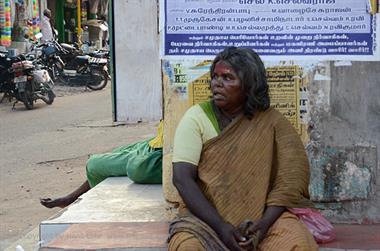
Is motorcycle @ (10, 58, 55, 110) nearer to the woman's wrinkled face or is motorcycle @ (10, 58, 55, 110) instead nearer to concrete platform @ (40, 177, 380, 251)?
concrete platform @ (40, 177, 380, 251)

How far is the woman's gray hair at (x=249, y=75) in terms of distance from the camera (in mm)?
2959

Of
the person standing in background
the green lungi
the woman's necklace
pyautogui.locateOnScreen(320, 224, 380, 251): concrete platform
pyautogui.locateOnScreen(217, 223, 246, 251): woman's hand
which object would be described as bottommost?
pyautogui.locateOnScreen(320, 224, 380, 251): concrete platform

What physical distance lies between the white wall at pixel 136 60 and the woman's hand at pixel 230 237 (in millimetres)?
1945

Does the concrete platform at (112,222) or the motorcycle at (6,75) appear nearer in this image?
the concrete platform at (112,222)

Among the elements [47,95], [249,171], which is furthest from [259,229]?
[47,95]

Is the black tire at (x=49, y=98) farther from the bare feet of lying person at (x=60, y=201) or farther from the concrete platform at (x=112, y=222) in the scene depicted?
the concrete platform at (x=112, y=222)

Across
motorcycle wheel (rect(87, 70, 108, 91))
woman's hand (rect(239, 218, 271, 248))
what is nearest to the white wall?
woman's hand (rect(239, 218, 271, 248))

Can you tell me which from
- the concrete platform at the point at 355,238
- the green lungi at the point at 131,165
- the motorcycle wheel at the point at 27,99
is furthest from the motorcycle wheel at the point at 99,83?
the concrete platform at the point at 355,238

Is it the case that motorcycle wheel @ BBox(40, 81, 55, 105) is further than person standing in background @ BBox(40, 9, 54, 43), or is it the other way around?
person standing in background @ BBox(40, 9, 54, 43)

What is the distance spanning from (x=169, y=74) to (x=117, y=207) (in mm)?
827

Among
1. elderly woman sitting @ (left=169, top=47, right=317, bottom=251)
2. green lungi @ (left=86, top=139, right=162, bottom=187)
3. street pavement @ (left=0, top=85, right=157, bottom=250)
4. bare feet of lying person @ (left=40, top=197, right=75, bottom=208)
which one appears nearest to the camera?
elderly woman sitting @ (left=169, top=47, right=317, bottom=251)

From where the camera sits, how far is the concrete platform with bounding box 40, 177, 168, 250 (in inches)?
123

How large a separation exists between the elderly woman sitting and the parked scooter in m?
9.35

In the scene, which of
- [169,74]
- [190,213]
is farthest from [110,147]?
[190,213]
